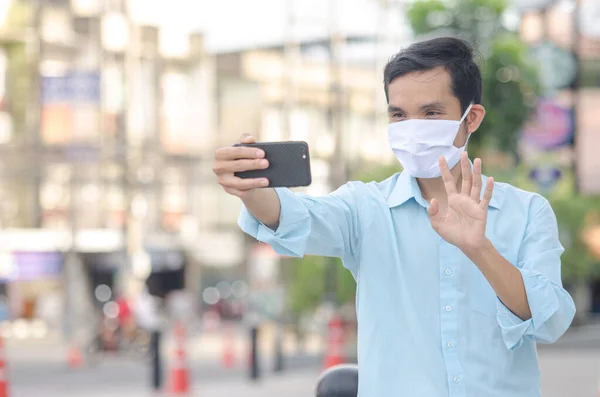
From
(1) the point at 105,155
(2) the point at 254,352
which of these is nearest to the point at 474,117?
(2) the point at 254,352

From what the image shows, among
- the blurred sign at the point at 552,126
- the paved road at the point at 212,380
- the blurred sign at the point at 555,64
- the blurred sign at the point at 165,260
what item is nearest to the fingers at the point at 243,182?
the paved road at the point at 212,380

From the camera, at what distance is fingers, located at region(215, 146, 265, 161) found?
284cm

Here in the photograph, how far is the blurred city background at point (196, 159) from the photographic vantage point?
28.1 metres

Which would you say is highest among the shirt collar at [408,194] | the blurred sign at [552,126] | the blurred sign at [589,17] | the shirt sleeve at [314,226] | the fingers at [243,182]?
the blurred sign at [589,17]

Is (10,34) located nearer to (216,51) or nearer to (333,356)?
(216,51)

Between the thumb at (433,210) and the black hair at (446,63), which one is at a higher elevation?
the black hair at (446,63)

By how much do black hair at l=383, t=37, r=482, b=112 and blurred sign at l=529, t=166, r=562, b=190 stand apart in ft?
118

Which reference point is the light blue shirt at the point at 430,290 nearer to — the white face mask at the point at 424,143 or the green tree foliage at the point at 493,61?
the white face mask at the point at 424,143

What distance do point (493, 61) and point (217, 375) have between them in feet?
31.5

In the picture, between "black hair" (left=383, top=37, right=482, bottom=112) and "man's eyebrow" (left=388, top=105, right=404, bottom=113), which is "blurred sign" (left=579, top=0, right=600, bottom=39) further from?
"man's eyebrow" (left=388, top=105, right=404, bottom=113)

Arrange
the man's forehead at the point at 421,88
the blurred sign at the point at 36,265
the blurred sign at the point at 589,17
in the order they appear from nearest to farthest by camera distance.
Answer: the man's forehead at the point at 421,88 < the blurred sign at the point at 36,265 < the blurred sign at the point at 589,17

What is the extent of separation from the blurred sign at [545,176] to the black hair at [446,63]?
3599 cm

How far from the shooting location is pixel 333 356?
16.8m

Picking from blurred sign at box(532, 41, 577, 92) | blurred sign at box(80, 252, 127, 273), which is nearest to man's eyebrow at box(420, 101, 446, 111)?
blurred sign at box(532, 41, 577, 92)
